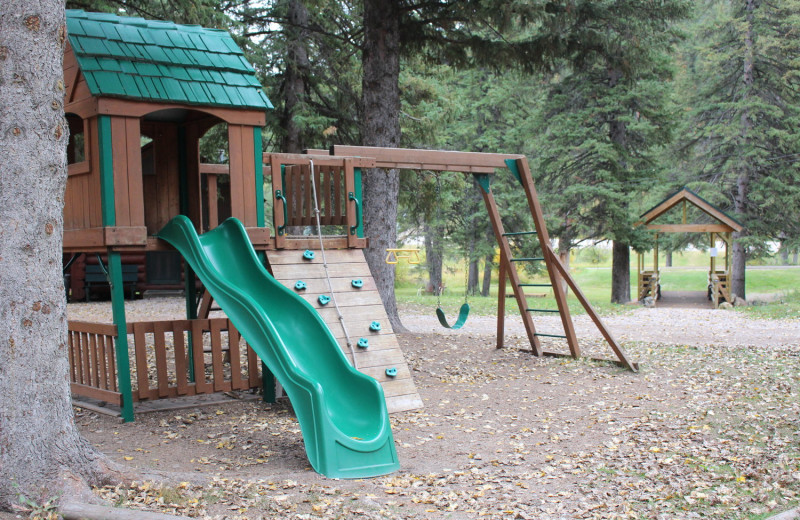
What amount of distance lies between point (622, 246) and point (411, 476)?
16.1 metres

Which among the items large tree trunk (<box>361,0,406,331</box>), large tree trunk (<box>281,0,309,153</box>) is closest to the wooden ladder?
large tree trunk (<box>361,0,406,331</box>)

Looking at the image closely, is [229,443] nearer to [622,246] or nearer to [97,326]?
[97,326]

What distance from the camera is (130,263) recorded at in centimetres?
1822

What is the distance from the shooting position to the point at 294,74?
525 inches

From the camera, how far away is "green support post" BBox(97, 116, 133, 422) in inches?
236

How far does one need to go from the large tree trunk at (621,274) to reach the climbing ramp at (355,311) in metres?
13.9

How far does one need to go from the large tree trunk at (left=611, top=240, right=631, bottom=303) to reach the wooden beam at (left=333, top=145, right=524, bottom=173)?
11958 mm

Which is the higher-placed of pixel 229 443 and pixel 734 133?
pixel 734 133

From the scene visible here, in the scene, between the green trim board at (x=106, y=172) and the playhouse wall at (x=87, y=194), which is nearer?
the green trim board at (x=106, y=172)

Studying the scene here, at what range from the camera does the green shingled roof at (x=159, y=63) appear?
242 inches

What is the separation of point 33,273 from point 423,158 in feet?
16.2

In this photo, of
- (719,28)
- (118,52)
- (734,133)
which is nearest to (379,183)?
(118,52)

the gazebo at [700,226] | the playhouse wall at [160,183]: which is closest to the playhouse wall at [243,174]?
the playhouse wall at [160,183]

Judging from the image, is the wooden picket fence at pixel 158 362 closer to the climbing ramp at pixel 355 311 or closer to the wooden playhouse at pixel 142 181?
the wooden playhouse at pixel 142 181
